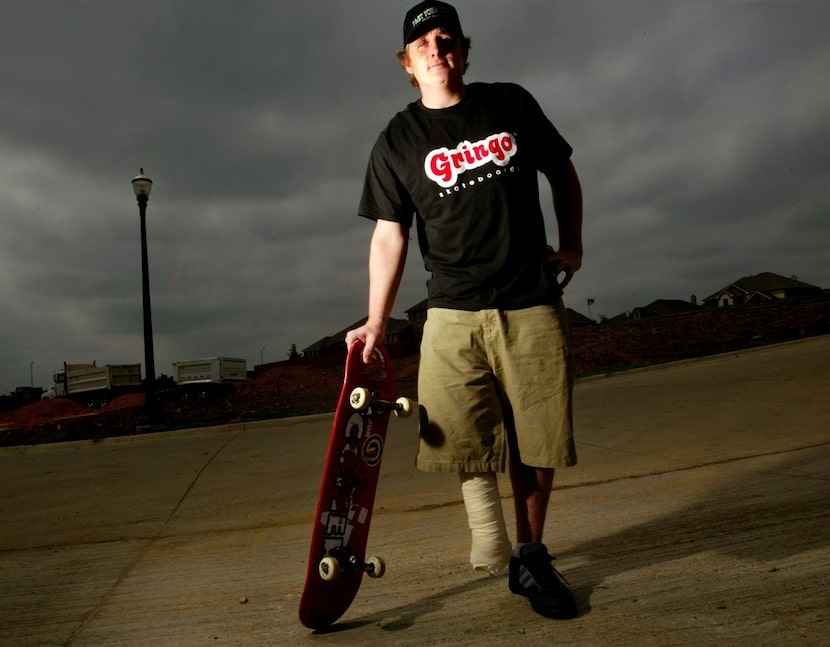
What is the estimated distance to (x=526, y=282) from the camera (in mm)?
2105

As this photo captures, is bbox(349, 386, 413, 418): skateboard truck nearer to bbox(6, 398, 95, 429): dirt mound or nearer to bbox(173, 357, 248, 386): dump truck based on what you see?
bbox(6, 398, 95, 429): dirt mound

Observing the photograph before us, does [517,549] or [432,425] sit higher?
[432,425]

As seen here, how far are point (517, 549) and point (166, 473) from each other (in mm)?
4794

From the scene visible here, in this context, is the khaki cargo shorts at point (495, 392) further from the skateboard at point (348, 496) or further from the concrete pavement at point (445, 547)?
the concrete pavement at point (445, 547)

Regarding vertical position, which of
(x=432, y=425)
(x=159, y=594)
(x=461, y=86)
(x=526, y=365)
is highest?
(x=461, y=86)

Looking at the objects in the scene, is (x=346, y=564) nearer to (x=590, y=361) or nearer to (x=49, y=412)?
(x=590, y=361)

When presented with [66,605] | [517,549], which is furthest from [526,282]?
[66,605]

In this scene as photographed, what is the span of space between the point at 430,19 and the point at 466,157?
52 centimetres

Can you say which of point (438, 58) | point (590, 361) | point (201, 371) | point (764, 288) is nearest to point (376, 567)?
point (438, 58)

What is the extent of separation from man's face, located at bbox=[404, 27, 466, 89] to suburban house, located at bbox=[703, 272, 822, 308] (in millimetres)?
59127

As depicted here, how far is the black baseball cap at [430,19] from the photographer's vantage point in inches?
85.4

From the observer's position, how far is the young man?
82.0 inches

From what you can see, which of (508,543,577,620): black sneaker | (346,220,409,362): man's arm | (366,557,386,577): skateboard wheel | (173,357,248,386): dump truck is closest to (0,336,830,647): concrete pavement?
(508,543,577,620): black sneaker

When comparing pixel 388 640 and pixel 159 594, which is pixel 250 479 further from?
pixel 388 640
